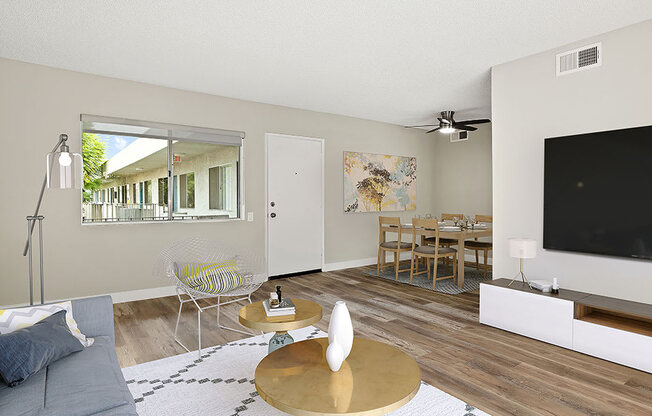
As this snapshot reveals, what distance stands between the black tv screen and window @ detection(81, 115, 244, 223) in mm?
3805

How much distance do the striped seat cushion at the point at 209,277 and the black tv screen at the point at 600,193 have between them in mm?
2968

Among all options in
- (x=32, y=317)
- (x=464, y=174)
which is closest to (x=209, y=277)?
(x=32, y=317)

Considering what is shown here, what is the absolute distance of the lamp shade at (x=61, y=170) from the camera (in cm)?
255

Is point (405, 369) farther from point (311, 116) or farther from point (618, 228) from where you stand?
point (311, 116)

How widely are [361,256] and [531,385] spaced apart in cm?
424

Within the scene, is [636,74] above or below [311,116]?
below

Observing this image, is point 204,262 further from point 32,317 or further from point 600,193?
point 600,193

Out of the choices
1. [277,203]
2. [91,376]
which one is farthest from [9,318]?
[277,203]

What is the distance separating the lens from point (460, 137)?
7.19 m

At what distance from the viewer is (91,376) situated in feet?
5.49

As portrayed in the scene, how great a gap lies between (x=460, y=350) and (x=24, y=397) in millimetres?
2758

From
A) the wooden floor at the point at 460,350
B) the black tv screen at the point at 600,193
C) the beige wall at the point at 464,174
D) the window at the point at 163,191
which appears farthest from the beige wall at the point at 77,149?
the black tv screen at the point at 600,193

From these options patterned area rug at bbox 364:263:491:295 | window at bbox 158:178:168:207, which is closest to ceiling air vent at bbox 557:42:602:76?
patterned area rug at bbox 364:263:491:295

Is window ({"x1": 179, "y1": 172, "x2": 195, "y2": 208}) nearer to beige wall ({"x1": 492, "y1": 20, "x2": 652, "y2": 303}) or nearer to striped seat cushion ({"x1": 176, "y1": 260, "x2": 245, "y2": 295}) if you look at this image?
striped seat cushion ({"x1": 176, "y1": 260, "x2": 245, "y2": 295})
